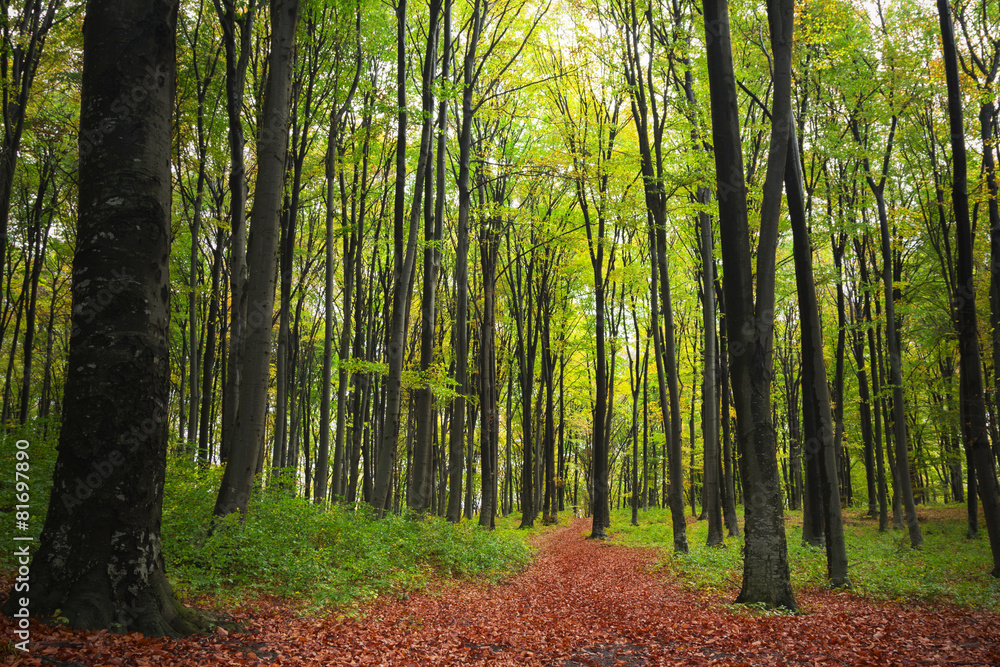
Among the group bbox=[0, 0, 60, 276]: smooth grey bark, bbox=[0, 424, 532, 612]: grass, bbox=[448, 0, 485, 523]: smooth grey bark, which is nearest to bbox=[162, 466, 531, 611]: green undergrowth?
bbox=[0, 424, 532, 612]: grass

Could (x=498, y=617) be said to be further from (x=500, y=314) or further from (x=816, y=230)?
(x=500, y=314)

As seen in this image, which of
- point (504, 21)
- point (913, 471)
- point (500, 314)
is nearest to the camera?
point (504, 21)

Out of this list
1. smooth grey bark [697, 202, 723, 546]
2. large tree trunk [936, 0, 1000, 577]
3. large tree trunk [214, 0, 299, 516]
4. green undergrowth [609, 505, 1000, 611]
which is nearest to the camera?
large tree trunk [214, 0, 299, 516]

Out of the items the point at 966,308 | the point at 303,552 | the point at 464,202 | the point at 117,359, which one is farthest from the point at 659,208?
the point at 117,359

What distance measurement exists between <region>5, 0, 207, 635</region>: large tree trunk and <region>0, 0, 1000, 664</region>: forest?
22mm

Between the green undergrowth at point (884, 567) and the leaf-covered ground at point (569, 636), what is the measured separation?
722 mm

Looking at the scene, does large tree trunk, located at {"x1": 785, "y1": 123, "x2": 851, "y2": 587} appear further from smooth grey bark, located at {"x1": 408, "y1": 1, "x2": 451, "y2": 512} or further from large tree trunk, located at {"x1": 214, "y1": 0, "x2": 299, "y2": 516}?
large tree trunk, located at {"x1": 214, "y1": 0, "x2": 299, "y2": 516}

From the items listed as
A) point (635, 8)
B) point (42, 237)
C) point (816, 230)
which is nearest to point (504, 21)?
point (635, 8)

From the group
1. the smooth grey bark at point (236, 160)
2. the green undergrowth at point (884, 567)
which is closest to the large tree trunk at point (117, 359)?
the smooth grey bark at point (236, 160)

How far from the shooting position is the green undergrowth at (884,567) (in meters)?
8.78

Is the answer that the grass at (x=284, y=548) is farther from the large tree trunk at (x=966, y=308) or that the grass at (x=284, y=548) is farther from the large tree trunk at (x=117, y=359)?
the large tree trunk at (x=966, y=308)

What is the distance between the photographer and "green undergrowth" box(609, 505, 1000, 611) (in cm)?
878

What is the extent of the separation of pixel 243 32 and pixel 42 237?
14.2 m

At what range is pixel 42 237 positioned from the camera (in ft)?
61.9
